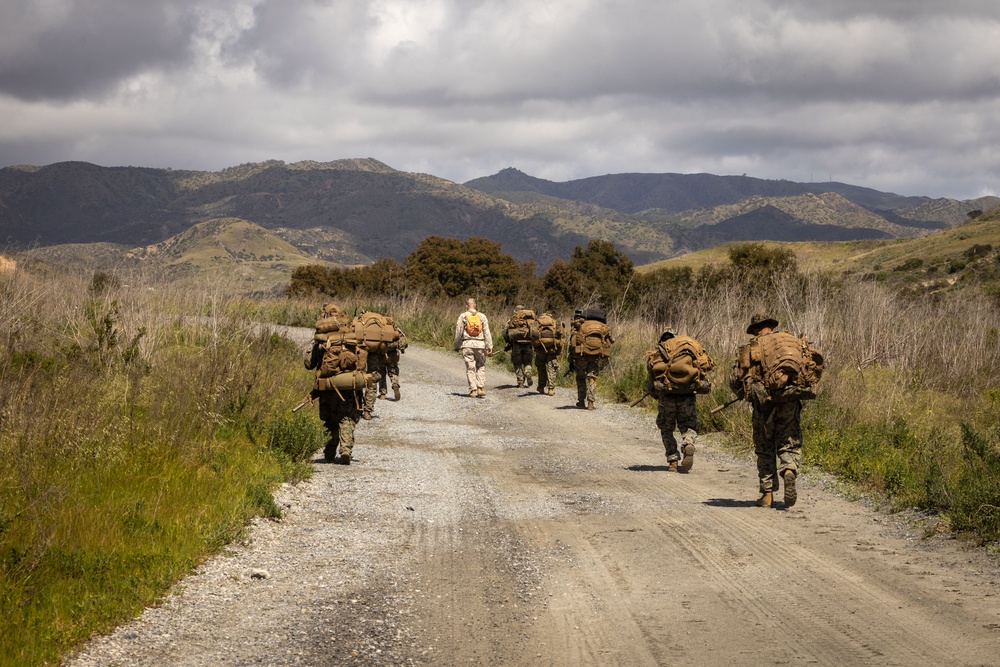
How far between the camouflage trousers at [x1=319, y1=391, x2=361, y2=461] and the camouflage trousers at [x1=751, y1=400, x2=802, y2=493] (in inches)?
191

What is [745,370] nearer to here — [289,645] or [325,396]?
[325,396]

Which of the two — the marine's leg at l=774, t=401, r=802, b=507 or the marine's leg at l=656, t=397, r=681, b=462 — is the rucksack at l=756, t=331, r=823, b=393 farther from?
the marine's leg at l=656, t=397, r=681, b=462

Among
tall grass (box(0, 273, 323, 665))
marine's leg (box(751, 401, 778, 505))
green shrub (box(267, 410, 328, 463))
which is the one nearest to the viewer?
tall grass (box(0, 273, 323, 665))

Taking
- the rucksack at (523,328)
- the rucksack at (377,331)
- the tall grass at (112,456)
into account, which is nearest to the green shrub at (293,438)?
the tall grass at (112,456)

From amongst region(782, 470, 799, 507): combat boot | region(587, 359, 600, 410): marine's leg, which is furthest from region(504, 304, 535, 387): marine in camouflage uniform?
region(782, 470, 799, 507): combat boot

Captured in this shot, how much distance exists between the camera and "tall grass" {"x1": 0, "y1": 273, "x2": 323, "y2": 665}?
5.93 meters

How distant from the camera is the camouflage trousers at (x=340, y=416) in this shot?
11.6m

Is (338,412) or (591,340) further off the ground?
(591,340)

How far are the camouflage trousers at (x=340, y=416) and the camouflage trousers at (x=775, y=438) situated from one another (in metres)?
4.85

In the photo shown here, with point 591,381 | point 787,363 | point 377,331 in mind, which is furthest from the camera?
point 591,381

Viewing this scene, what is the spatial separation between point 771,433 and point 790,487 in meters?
0.58

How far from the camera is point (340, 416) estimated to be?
11.8 meters

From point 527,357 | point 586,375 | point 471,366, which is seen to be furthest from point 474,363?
point 586,375

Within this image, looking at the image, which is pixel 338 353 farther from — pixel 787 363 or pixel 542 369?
pixel 542 369
